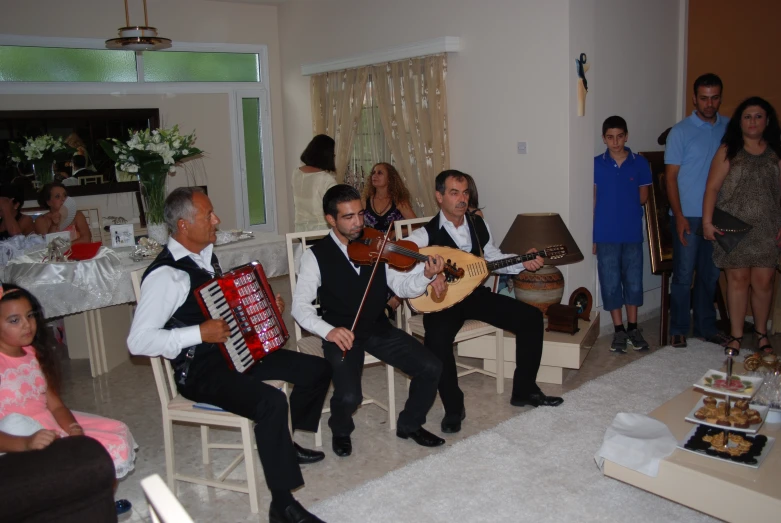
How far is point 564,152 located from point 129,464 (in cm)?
305

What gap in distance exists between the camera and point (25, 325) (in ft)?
7.23

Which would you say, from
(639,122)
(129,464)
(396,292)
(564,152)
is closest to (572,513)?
(396,292)

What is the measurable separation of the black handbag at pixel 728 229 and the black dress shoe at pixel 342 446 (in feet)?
7.97

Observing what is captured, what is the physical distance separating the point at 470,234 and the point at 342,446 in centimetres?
125

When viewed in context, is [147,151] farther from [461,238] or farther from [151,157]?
[461,238]

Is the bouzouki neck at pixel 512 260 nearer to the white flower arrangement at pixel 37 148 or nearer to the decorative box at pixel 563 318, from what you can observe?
the decorative box at pixel 563 318

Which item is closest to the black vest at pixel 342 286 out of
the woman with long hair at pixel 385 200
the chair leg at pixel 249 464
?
the chair leg at pixel 249 464

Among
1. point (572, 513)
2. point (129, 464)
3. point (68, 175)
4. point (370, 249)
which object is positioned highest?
point (68, 175)

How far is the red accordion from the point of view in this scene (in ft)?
8.07

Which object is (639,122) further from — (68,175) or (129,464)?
(68,175)

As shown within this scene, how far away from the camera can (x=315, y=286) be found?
2977 millimetres

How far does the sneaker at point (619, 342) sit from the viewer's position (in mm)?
4320

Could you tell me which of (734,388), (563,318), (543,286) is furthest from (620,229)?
(734,388)

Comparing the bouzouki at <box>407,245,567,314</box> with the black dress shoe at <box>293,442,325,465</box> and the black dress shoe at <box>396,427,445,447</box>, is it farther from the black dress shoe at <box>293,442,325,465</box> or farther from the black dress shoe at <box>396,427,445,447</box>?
the black dress shoe at <box>293,442,325,465</box>
